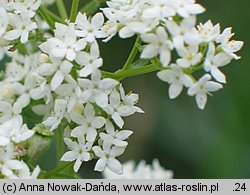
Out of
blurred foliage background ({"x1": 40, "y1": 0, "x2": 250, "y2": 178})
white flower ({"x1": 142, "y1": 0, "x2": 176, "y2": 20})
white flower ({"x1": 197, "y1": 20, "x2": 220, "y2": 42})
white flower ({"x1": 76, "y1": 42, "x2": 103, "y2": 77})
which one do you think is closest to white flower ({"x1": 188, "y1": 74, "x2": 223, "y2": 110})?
white flower ({"x1": 197, "y1": 20, "x2": 220, "y2": 42})

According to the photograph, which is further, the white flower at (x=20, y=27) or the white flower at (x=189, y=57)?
the white flower at (x=20, y=27)

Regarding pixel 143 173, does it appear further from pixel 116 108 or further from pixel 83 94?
pixel 83 94

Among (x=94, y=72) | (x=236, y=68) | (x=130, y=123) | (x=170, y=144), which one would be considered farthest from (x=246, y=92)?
(x=94, y=72)

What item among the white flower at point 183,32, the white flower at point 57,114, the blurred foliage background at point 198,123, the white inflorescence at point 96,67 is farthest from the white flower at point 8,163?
the blurred foliage background at point 198,123

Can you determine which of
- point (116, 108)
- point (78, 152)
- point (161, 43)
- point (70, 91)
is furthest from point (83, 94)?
point (161, 43)

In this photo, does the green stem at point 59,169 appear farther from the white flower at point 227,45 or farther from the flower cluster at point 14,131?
the white flower at point 227,45

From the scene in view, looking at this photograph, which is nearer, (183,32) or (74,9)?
(183,32)
